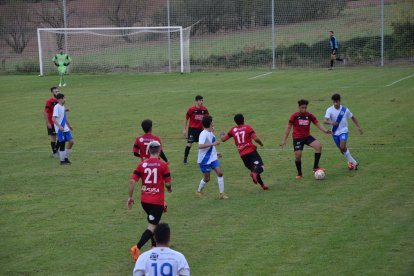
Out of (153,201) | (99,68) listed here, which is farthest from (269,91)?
(153,201)

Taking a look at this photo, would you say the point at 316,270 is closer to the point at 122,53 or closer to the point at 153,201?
the point at 153,201

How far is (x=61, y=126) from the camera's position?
19.3 m

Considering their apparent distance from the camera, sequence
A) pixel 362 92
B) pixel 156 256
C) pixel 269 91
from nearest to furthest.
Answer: pixel 156 256 → pixel 362 92 → pixel 269 91

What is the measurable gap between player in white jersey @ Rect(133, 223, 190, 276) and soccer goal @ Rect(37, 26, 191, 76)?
37616 millimetres

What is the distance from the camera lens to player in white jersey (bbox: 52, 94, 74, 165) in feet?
63.0

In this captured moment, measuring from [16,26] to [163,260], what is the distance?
50.0 meters

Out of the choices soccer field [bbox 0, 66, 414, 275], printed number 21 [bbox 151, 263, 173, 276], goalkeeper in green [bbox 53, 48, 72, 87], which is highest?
goalkeeper in green [bbox 53, 48, 72, 87]

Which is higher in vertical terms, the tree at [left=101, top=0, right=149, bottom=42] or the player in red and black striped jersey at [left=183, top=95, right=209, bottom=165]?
the tree at [left=101, top=0, right=149, bottom=42]

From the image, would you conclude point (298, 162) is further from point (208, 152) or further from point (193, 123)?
point (193, 123)

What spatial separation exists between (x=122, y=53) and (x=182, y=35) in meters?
4.53

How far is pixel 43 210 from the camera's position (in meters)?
14.9

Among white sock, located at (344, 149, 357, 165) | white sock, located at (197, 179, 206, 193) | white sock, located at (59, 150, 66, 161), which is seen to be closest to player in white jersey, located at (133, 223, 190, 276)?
white sock, located at (197, 179, 206, 193)

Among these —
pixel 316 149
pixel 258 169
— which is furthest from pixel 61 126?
pixel 316 149

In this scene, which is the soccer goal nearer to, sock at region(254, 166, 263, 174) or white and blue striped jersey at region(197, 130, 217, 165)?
sock at region(254, 166, 263, 174)
